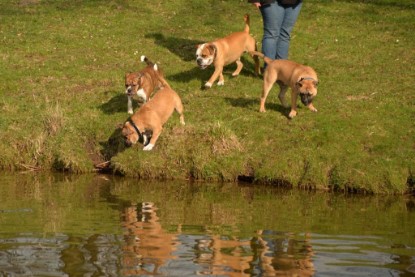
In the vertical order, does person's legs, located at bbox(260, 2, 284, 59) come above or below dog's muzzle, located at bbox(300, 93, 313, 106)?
above

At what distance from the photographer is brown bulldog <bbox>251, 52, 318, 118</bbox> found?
15.3 meters

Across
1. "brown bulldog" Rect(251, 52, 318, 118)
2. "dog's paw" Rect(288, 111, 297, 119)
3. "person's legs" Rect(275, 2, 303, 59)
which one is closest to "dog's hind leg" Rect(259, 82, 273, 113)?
"brown bulldog" Rect(251, 52, 318, 118)

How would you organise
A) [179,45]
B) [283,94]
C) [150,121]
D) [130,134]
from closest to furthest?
[130,134] < [150,121] < [283,94] < [179,45]

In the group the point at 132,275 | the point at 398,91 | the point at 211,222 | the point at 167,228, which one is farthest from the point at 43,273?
the point at 398,91

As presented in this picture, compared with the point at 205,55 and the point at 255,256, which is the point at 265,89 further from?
the point at 255,256

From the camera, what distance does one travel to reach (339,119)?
1582 cm

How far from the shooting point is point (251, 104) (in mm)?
16984

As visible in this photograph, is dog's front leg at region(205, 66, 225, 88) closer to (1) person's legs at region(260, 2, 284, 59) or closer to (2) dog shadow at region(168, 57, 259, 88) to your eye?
(2) dog shadow at region(168, 57, 259, 88)

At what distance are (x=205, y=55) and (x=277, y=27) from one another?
173 centimetres

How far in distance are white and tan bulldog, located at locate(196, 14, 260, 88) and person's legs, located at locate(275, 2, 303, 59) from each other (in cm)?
64

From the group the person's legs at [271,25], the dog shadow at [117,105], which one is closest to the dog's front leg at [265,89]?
the person's legs at [271,25]

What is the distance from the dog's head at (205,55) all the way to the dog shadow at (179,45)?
2.38 metres

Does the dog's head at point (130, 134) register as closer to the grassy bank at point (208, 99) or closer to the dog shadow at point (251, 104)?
the grassy bank at point (208, 99)

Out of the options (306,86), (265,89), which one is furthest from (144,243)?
(265,89)
